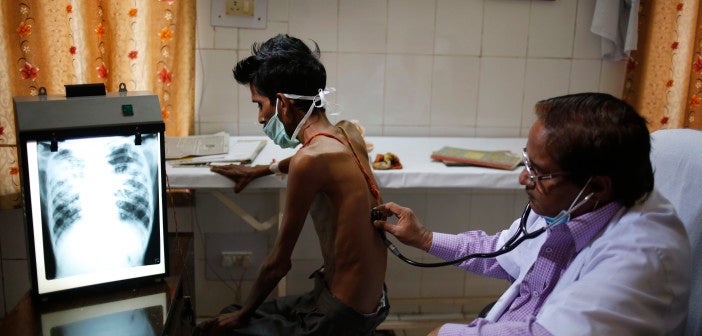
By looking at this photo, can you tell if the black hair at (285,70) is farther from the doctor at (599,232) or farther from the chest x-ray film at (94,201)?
the doctor at (599,232)

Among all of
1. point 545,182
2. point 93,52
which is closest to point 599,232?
point 545,182

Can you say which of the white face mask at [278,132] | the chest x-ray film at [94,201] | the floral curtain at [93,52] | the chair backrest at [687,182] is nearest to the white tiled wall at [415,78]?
the floral curtain at [93,52]

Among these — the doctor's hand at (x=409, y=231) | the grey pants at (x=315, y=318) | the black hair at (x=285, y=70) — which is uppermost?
the black hair at (x=285, y=70)

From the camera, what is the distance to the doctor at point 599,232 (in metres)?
0.98

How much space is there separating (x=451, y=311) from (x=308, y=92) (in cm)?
160

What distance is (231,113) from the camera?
2.58m

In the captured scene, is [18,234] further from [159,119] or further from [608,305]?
[608,305]

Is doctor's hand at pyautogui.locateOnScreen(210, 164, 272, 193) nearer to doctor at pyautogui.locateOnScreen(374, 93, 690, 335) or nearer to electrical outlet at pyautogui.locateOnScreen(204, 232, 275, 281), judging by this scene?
electrical outlet at pyautogui.locateOnScreen(204, 232, 275, 281)

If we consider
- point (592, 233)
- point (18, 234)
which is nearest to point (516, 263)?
point (592, 233)

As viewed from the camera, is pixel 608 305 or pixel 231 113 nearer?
pixel 608 305

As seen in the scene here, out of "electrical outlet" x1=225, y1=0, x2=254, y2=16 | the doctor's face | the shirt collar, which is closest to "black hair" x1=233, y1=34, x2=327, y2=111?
the doctor's face

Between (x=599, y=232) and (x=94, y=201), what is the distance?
1.04 meters

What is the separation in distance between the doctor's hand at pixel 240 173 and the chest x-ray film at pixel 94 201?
500 mm

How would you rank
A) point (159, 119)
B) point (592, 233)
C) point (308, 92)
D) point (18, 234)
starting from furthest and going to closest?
point (18, 234) → point (308, 92) → point (159, 119) → point (592, 233)
